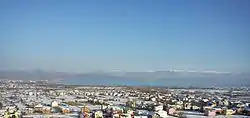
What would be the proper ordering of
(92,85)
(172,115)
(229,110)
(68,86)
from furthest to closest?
(92,85), (68,86), (229,110), (172,115)

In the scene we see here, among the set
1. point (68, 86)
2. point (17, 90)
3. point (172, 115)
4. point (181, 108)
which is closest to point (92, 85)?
point (68, 86)

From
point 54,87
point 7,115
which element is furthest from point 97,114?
point 54,87

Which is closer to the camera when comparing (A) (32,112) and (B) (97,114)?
(B) (97,114)

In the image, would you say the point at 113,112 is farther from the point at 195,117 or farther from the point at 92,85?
the point at 92,85

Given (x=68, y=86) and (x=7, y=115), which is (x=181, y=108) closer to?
(x=7, y=115)

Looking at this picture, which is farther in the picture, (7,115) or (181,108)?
(181,108)

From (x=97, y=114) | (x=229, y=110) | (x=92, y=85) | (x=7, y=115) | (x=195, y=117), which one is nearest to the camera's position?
(x=7, y=115)

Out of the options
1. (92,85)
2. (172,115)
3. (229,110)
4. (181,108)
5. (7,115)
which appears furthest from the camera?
(92,85)

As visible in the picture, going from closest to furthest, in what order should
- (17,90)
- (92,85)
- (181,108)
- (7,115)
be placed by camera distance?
(7,115) → (181,108) → (17,90) → (92,85)
